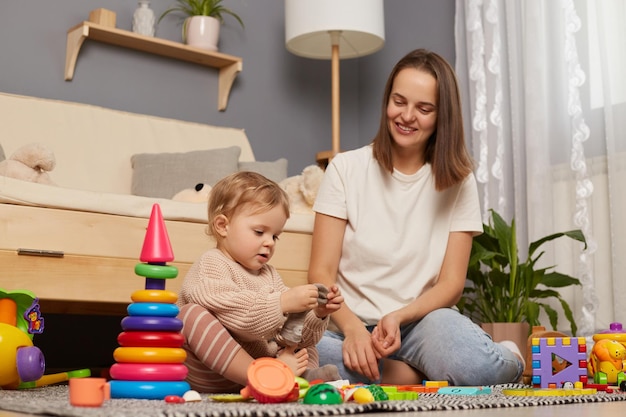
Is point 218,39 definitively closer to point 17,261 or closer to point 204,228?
point 204,228

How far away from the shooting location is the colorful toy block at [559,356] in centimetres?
155

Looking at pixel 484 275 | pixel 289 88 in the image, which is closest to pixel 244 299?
pixel 484 275

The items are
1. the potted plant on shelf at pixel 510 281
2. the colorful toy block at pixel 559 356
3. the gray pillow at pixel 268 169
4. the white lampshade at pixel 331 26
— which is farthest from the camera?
the white lampshade at pixel 331 26

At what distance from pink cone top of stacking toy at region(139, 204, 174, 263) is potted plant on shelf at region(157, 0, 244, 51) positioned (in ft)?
5.71

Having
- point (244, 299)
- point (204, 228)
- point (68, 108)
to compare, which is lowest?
point (244, 299)

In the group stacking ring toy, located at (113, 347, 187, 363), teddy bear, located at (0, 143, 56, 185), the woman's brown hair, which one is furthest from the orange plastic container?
teddy bear, located at (0, 143, 56, 185)

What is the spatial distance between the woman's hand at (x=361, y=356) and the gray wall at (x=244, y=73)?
1.50m

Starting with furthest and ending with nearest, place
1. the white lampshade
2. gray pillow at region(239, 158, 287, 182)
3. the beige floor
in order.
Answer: the white lampshade
gray pillow at region(239, 158, 287, 182)
the beige floor

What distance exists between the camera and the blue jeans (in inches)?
63.2

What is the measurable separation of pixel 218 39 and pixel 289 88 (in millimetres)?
380

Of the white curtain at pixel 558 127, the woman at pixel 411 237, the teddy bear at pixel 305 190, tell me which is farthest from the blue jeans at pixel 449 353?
the white curtain at pixel 558 127

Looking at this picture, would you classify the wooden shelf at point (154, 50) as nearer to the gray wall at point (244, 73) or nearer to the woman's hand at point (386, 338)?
the gray wall at point (244, 73)

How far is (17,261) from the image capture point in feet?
5.22

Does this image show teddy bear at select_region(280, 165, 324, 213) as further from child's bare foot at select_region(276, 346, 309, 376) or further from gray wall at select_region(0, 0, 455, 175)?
gray wall at select_region(0, 0, 455, 175)
